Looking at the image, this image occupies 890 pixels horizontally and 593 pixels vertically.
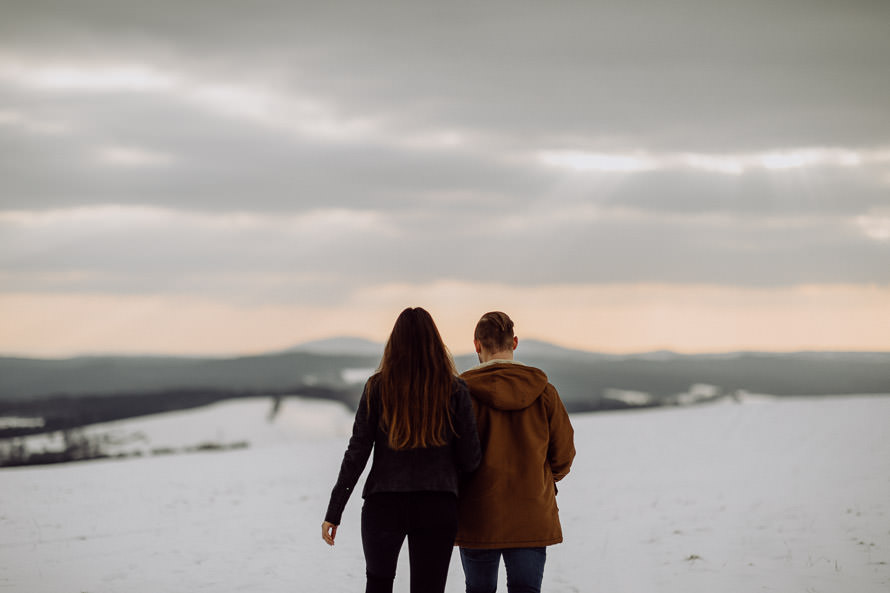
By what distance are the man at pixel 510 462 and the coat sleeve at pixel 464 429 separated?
0.45 ft

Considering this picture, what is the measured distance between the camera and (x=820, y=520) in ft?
34.6

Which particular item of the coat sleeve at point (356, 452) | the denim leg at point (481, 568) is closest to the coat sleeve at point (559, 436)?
the denim leg at point (481, 568)

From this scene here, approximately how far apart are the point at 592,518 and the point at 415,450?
28.1 ft

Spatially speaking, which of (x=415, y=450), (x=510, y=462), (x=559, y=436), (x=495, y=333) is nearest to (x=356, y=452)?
(x=415, y=450)

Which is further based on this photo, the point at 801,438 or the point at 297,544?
the point at 801,438

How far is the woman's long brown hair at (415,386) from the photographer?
3.83 m

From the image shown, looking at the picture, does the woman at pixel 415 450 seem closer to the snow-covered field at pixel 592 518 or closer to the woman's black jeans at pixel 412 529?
the woman's black jeans at pixel 412 529

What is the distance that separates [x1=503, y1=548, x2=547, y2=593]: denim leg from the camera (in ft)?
13.5

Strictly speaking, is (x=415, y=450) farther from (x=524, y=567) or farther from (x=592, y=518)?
(x=592, y=518)

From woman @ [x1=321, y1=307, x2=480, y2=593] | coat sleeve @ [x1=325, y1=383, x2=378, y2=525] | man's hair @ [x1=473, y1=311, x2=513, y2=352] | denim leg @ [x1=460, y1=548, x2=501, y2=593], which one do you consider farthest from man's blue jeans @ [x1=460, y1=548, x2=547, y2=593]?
man's hair @ [x1=473, y1=311, x2=513, y2=352]

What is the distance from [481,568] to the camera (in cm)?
418

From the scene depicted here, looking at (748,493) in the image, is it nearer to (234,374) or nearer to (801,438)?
(801,438)

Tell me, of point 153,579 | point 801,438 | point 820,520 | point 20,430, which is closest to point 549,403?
point 153,579

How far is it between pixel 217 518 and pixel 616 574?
6702mm
